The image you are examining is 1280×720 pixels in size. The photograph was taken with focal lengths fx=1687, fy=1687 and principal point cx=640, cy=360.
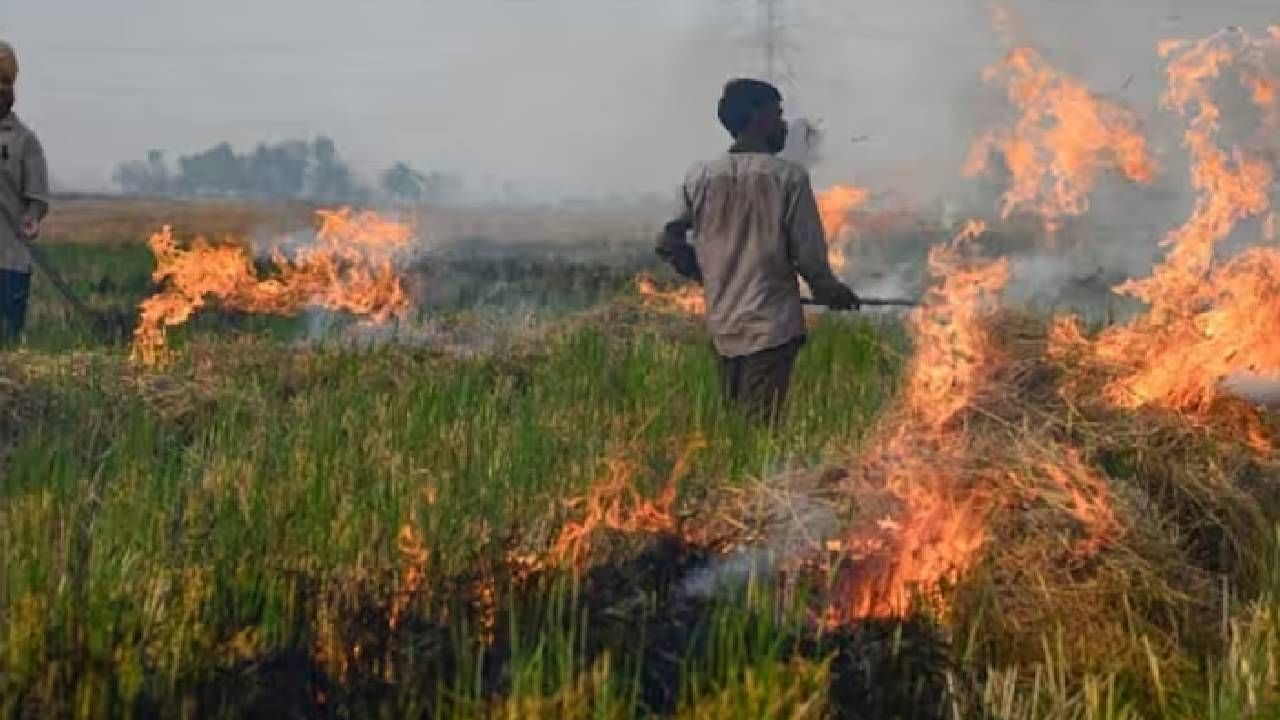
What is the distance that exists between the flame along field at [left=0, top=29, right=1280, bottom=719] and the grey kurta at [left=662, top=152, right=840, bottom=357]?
44 centimetres

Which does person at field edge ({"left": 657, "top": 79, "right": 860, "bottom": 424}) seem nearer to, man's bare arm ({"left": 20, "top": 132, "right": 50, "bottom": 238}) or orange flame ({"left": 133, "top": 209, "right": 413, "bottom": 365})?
man's bare arm ({"left": 20, "top": 132, "right": 50, "bottom": 238})

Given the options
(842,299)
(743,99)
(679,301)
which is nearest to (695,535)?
(842,299)

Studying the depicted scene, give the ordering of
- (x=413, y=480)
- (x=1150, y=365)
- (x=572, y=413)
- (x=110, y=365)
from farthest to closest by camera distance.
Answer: (x=110, y=365) < (x=572, y=413) < (x=1150, y=365) < (x=413, y=480)

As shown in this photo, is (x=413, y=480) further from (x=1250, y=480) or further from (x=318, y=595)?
(x=1250, y=480)

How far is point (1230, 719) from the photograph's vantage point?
3.41 m

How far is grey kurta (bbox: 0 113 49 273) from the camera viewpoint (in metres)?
8.25

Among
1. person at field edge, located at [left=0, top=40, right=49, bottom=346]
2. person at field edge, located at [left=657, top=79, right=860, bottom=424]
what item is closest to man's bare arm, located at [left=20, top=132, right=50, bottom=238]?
person at field edge, located at [left=0, top=40, right=49, bottom=346]

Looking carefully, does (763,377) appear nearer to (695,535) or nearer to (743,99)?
(743,99)

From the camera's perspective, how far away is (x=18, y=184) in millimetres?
8312

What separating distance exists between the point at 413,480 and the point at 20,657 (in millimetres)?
1768

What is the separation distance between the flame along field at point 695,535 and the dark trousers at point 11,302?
109 centimetres

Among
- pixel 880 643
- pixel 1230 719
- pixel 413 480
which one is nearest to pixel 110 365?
pixel 413 480

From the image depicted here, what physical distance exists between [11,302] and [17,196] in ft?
1.87

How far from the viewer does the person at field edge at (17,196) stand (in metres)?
8.25
